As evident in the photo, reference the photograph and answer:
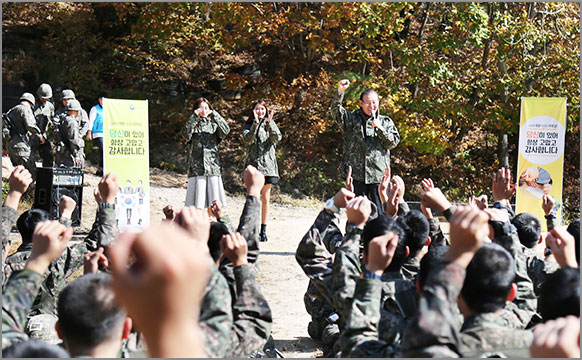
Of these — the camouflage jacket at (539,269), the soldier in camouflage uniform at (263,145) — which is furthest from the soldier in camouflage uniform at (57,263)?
the soldier in camouflage uniform at (263,145)

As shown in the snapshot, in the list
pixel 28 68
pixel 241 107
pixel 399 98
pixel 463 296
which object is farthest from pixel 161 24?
pixel 463 296

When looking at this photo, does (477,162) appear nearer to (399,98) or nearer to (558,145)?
(399,98)

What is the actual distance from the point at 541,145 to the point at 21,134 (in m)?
8.40

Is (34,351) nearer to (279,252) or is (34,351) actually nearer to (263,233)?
(279,252)

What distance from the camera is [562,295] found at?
272 centimetres

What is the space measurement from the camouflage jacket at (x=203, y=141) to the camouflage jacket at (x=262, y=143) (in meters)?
0.42

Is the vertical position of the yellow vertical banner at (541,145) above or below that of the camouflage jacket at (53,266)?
above

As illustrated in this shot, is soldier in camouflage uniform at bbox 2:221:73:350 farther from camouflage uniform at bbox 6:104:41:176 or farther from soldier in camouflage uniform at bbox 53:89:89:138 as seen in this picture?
soldier in camouflage uniform at bbox 53:89:89:138

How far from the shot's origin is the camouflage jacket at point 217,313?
254 centimetres

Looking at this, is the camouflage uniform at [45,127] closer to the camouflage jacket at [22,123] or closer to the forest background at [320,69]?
the camouflage jacket at [22,123]

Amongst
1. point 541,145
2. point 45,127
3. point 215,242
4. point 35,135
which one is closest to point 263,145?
point 541,145

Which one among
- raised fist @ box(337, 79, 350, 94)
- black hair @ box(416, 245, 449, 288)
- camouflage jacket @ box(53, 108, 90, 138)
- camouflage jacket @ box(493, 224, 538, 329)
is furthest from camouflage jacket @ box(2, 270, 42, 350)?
camouflage jacket @ box(53, 108, 90, 138)

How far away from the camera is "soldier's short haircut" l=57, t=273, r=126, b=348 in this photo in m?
2.40

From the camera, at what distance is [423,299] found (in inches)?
83.0
